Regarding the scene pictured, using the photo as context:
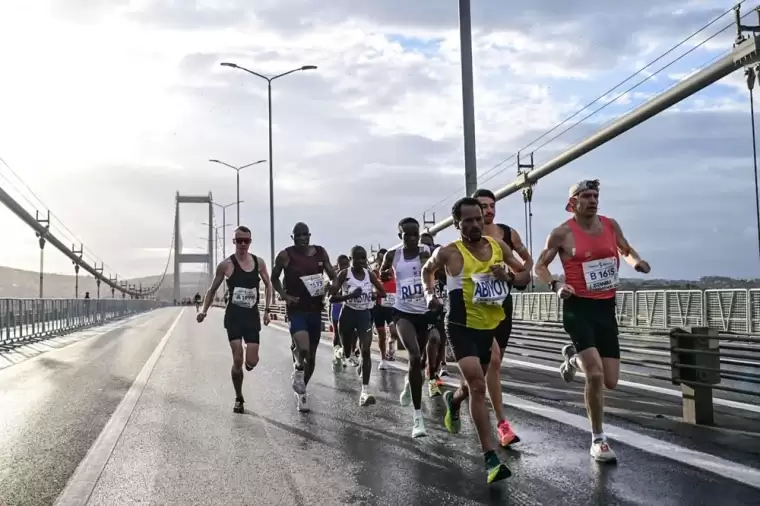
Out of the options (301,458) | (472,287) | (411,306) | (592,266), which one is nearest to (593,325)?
(592,266)

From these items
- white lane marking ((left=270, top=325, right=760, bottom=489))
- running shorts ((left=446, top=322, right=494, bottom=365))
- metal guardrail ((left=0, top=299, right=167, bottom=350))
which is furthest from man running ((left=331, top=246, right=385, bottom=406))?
metal guardrail ((left=0, top=299, right=167, bottom=350))

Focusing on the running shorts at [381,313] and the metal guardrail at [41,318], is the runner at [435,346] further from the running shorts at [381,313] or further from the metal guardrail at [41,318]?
the metal guardrail at [41,318]

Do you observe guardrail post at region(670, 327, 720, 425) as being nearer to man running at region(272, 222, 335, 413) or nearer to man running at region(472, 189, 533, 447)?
man running at region(472, 189, 533, 447)

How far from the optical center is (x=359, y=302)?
10180 mm

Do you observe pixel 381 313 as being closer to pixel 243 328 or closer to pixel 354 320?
pixel 354 320

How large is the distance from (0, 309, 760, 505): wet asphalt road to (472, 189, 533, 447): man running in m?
0.24

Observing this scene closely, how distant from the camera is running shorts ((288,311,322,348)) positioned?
30.1ft

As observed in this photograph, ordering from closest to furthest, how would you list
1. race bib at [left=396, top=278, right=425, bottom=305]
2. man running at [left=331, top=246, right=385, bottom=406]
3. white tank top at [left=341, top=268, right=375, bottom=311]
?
race bib at [left=396, top=278, right=425, bottom=305] → man running at [left=331, top=246, right=385, bottom=406] → white tank top at [left=341, top=268, right=375, bottom=311]

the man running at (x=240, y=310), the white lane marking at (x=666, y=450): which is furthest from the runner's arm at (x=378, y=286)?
the white lane marking at (x=666, y=450)

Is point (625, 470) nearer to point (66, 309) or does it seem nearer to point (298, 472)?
point (298, 472)

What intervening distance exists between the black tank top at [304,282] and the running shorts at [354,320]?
3.07 ft

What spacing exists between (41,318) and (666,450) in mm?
22631

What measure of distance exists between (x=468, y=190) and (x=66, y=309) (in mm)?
19844

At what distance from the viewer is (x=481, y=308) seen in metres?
5.96
